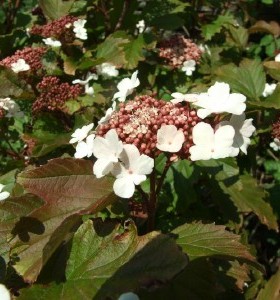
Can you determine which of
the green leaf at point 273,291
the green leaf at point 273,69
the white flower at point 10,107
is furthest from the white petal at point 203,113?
the white flower at point 10,107

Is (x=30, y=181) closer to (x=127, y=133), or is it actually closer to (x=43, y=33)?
(x=127, y=133)

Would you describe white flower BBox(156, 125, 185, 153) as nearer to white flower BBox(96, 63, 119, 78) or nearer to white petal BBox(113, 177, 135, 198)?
white petal BBox(113, 177, 135, 198)

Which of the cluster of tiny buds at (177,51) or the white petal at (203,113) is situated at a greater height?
the white petal at (203,113)

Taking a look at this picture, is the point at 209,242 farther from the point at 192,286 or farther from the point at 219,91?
the point at 219,91

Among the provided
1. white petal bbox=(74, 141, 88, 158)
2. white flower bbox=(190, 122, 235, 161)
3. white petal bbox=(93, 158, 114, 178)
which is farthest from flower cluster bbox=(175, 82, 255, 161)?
white petal bbox=(74, 141, 88, 158)

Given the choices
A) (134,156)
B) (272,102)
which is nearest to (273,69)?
(272,102)

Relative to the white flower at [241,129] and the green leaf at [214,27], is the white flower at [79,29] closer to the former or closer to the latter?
the green leaf at [214,27]
